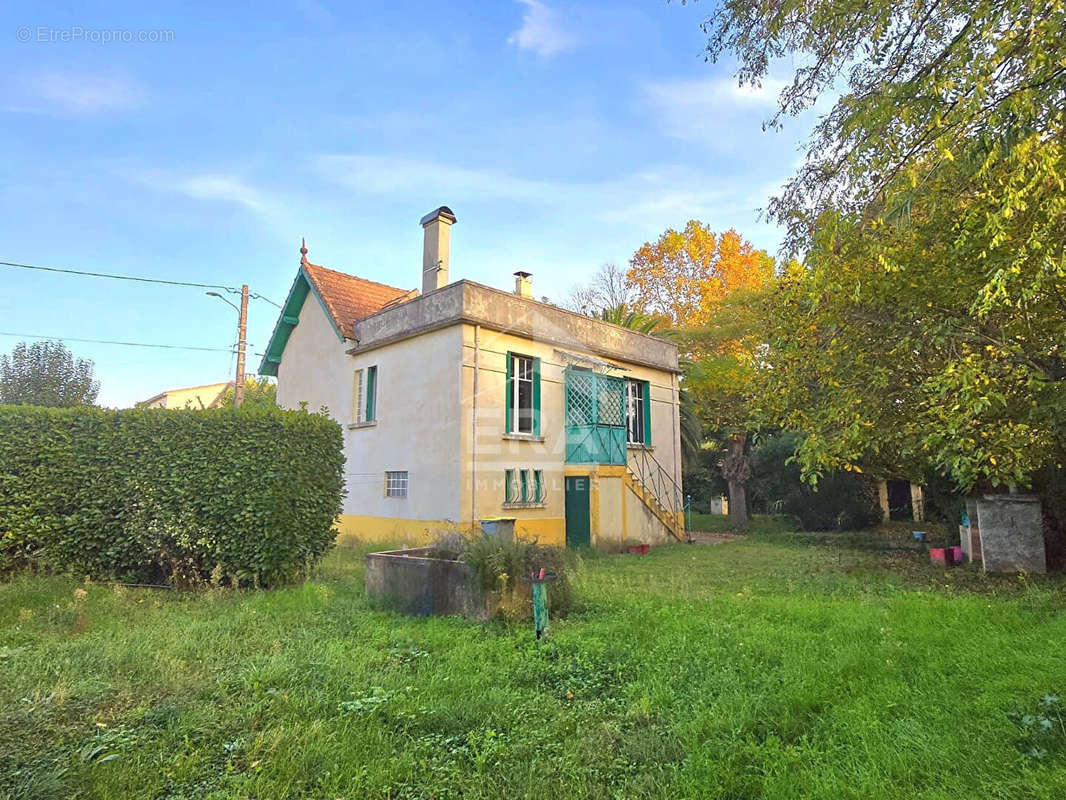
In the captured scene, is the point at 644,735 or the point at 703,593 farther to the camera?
the point at 703,593

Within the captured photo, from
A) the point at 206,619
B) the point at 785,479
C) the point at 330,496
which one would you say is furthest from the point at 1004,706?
the point at 785,479

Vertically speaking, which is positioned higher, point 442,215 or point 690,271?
point 690,271

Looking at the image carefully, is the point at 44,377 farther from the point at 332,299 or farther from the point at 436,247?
the point at 436,247

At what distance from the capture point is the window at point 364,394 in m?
14.7

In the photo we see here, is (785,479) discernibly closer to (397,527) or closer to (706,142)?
(397,527)

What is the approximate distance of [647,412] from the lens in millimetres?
16547

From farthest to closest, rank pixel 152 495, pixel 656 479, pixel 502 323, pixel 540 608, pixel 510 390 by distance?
pixel 656 479, pixel 510 390, pixel 502 323, pixel 152 495, pixel 540 608

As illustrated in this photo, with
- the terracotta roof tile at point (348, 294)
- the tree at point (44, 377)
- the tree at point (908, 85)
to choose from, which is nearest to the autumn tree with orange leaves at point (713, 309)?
the terracotta roof tile at point (348, 294)

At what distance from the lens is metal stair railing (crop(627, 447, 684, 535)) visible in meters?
15.9

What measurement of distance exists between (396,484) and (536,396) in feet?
12.6

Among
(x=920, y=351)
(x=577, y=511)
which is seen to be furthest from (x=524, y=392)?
(x=920, y=351)

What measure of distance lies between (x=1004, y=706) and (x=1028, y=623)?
2.63 meters

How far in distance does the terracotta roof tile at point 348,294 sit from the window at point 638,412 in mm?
7359

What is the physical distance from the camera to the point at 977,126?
14.3 feet
